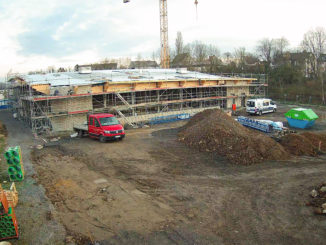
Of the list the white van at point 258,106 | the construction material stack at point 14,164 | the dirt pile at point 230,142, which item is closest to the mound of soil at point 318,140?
the dirt pile at point 230,142

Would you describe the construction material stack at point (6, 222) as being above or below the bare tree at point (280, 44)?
below

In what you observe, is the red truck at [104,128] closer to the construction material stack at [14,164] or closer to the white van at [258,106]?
the construction material stack at [14,164]

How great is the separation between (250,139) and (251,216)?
6835mm

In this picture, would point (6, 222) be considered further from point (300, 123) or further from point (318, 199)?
point (300, 123)

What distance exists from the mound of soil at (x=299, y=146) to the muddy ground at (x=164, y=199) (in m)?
0.59

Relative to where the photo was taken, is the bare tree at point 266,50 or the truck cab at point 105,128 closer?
the truck cab at point 105,128

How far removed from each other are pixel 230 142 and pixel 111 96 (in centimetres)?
1375

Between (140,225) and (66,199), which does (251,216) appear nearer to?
(140,225)

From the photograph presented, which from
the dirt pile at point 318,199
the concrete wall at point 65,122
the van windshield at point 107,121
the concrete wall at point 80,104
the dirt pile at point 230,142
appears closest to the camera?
the dirt pile at point 318,199

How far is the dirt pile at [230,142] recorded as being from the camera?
534 inches

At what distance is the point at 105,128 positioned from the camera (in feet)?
56.6

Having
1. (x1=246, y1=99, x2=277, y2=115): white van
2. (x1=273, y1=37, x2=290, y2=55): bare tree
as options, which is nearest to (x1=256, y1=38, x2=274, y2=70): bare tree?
(x1=273, y1=37, x2=290, y2=55): bare tree

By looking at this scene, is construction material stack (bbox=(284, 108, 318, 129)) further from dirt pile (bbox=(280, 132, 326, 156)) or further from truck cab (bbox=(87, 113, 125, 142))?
truck cab (bbox=(87, 113, 125, 142))

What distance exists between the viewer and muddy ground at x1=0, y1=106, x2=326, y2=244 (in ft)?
23.1
